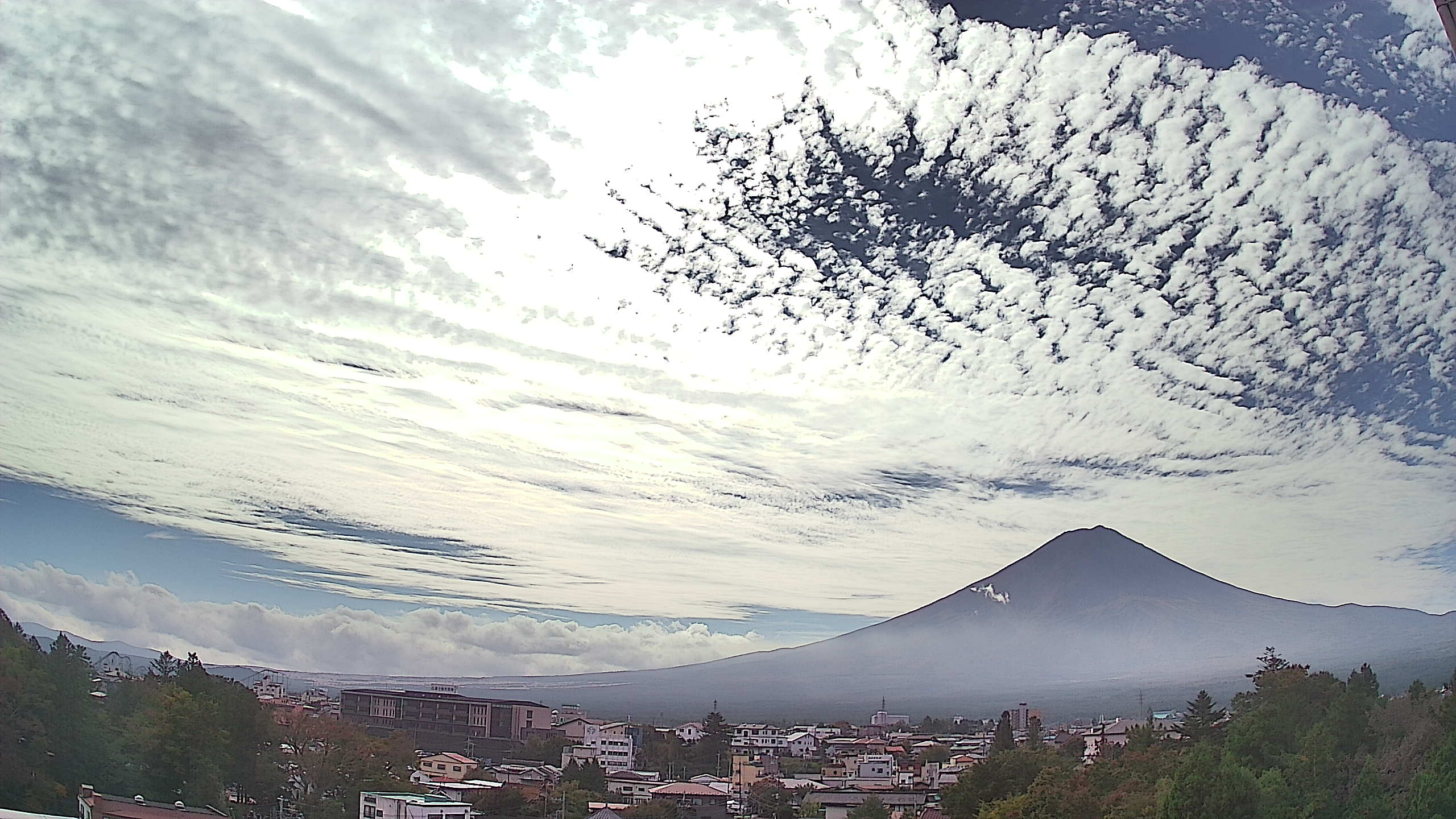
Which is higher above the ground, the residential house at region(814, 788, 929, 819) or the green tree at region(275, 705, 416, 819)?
the green tree at region(275, 705, 416, 819)

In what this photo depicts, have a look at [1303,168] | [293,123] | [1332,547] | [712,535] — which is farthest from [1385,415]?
[293,123]

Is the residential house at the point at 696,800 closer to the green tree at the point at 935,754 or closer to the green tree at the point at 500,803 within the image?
the green tree at the point at 500,803

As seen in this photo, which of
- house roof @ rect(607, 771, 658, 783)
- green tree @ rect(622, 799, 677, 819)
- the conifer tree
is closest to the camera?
the conifer tree

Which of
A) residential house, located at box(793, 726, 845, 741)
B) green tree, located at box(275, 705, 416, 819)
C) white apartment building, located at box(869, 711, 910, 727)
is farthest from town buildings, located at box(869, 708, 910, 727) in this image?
green tree, located at box(275, 705, 416, 819)

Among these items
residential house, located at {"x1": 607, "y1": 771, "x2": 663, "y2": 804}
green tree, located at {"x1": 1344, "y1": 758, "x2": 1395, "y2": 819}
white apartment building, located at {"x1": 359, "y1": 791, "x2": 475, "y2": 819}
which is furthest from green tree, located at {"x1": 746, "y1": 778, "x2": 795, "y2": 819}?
green tree, located at {"x1": 1344, "y1": 758, "x2": 1395, "y2": 819}

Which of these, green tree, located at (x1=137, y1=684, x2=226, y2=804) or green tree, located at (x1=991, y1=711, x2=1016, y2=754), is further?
green tree, located at (x1=991, y1=711, x2=1016, y2=754)

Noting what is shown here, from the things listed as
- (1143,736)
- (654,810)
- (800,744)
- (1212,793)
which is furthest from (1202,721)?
(654,810)

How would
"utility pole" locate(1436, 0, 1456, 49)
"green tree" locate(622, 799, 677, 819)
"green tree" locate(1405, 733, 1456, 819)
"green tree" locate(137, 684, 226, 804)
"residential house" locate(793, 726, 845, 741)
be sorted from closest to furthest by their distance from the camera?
"utility pole" locate(1436, 0, 1456, 49), "green tree" locate(1405, 733, 1456, 819), "green tree" locate(137, 684, 226, 804), "green tree" locate(622, 799, 677, 819), "residential house" locate(793, 726, 845, 741)

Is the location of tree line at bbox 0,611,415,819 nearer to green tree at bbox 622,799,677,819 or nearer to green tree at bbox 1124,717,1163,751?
green tree at bbox 622,799,677,819

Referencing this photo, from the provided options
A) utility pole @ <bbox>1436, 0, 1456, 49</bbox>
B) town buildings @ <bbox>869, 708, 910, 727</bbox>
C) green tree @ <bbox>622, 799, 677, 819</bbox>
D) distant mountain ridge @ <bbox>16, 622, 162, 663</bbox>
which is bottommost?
green tree @ <bbox>622, 799, 677, 819</bbox>
